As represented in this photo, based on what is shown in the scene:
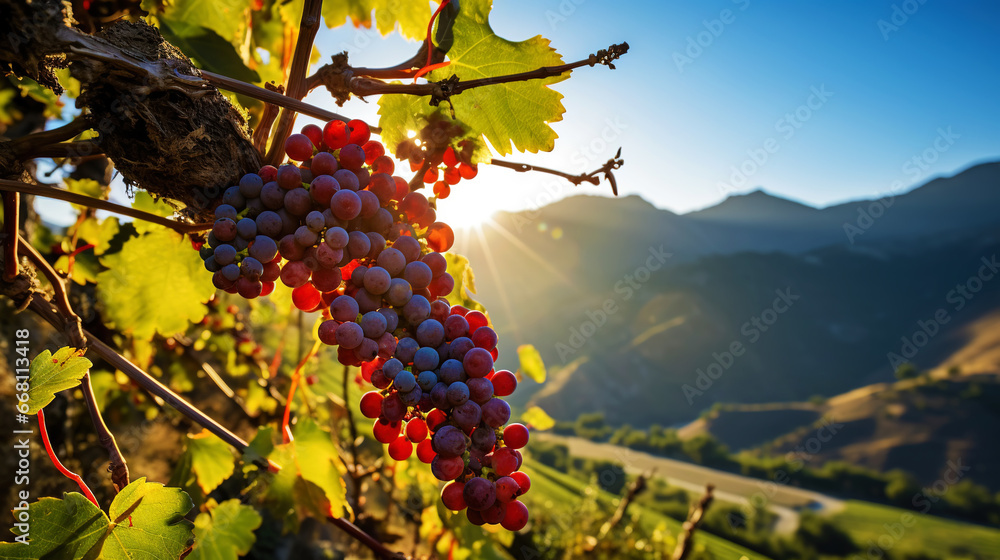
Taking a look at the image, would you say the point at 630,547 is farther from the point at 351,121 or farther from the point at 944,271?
the point at 944,271

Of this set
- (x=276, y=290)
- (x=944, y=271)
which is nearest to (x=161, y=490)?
(x=276, y=290)

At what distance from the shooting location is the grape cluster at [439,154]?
88 centimetres

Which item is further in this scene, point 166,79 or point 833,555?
point 833,555

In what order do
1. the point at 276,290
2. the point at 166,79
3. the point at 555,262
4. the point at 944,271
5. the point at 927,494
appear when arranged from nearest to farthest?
the point at 166,79 → the point at 276,290 → the point at 927,494 → the point at 944,271 → the point at 555,262

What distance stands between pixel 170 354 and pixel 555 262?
49575mm

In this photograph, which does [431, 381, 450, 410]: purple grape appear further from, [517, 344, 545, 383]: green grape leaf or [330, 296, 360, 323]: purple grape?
[517, 344, 545, 383]: green grape leaf

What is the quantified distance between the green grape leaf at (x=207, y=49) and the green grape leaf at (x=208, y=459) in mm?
878

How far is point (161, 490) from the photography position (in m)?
0.69

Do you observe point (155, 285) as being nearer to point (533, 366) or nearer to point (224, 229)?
point (224, 229)

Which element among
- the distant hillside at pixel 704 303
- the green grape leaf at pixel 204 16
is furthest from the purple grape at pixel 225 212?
the distant hillside at pixel 704 303
